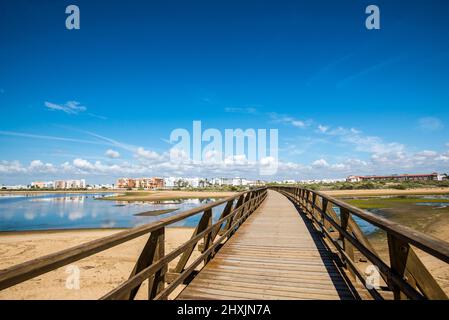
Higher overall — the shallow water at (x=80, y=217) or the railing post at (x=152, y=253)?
the railing post at (x=152, y=253)

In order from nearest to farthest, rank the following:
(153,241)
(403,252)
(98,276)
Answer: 1. (403,252)
2. (153,241)
3. (98,276)

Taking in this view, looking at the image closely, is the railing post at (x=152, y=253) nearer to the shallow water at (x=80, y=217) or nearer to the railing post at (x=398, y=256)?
the railing post at (x=398, y=256)

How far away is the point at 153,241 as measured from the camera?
2727 millimetres

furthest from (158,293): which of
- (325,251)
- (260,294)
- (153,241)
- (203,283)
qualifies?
(325,251)

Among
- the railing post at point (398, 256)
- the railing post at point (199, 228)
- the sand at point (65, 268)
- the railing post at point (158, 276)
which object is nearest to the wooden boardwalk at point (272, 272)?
the railing post at point (199, 228)

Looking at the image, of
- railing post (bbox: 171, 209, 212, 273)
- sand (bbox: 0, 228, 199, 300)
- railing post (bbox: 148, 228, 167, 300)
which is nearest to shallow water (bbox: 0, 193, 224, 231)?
sand (bbox: 0, 228, 199, 300)

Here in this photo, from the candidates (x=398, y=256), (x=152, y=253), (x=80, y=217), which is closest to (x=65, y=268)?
(x=152, y=253)

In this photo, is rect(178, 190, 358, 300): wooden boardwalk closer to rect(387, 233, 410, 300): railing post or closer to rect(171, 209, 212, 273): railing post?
rect(171, 209, 212, 273): railing post

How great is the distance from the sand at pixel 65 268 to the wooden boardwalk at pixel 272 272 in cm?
452

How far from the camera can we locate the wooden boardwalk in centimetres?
336

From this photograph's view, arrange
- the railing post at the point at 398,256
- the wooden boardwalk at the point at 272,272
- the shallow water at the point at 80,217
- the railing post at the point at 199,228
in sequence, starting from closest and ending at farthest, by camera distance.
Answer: the railing post at the point at 398,256
the wooden boardwalk at the point at 272,272
the railing post at the point at 199,228
the shallow water at the point at 80,217

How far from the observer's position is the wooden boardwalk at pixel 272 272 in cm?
336
